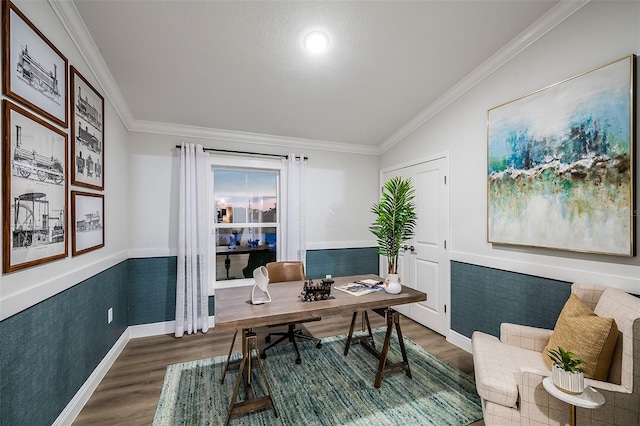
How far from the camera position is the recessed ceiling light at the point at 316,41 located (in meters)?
2.14

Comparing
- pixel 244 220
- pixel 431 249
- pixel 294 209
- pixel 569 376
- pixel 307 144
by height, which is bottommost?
pixel 569 376

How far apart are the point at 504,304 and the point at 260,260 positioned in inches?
114

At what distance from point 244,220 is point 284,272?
45.2 inches

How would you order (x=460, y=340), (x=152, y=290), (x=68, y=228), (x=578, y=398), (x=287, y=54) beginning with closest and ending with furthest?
(x=578, y=398), (x=68, y=228), (x=287, y=54), (x=460, y=340), (x=152, y=290)

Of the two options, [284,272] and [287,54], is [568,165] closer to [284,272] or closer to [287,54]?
[287,54]

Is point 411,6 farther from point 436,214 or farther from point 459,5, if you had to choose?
point 436,214

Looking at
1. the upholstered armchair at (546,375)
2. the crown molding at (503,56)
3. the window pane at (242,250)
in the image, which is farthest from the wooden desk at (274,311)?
the crown molding at (503,56)

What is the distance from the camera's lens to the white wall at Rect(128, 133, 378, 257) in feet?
10.3

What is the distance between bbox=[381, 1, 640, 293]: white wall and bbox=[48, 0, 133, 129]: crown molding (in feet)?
11.0

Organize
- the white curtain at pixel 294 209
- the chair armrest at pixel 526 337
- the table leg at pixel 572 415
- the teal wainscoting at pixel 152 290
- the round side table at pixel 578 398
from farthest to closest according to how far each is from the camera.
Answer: the white curtain at pixel 294 209
the teal wainscoting at pixel 152 290
the chair armrest at pixel 526 337
the table leg at pixel 572 415
the round side table at pixel 578 398

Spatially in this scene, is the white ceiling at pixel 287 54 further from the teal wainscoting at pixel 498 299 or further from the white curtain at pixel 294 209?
the teal wainscoting at pixel 498 299

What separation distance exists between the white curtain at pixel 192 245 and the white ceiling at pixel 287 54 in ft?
1.73

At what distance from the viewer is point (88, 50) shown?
197cm

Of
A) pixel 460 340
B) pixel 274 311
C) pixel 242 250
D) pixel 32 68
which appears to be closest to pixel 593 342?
pixel 460 340
